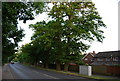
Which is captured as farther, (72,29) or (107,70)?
(72,29)

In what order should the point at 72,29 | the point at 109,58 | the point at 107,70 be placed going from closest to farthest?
the point at 107,70
the point at 72,29
the point at 109,58

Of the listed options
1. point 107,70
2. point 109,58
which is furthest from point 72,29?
point 109,58

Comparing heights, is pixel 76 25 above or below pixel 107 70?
above

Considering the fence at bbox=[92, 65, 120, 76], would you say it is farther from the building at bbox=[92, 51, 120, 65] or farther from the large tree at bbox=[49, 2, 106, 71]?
the building at bbox=[92, 51, 120, 65]

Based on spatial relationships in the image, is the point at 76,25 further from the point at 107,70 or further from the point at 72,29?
the point at 107,70

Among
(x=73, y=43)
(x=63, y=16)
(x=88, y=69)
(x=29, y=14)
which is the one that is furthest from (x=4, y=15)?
(x=63, y=16)

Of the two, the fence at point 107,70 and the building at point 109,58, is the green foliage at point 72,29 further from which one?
the building at point 109,58

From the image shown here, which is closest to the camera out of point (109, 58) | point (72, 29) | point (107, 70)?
point (107, 70)

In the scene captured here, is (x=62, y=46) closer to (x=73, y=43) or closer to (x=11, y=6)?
(x=73, y=43)

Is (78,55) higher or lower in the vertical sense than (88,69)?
higher

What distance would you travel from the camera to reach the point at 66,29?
33094 mm

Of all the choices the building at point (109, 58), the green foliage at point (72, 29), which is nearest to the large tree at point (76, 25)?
the green foliage at point (72, 29)

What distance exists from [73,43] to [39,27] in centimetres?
961

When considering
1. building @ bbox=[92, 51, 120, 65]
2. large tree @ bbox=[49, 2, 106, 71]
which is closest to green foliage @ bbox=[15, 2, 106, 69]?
large tree @ bbox=[49, 2, 106, 71]
